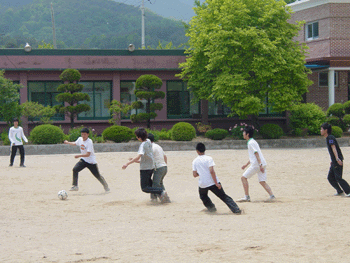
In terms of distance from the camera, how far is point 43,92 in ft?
98.8

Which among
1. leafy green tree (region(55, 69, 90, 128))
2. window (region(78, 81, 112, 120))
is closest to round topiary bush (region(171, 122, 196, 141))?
leafy green tree (region(55, 69, 90, 128))

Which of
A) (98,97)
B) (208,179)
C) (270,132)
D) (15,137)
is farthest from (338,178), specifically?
(98,97)

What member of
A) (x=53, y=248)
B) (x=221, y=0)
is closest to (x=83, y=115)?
(x=221, y=0)

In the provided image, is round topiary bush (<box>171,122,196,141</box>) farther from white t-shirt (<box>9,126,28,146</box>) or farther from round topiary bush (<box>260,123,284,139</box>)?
white t-shirt (<box>9,126,28,146</box>)

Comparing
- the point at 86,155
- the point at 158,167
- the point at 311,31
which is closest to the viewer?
the point at 158,167

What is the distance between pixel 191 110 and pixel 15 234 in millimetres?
24676

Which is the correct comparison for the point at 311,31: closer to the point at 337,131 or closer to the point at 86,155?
the point at 337,131

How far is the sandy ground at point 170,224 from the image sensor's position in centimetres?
606

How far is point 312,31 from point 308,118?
388 inches

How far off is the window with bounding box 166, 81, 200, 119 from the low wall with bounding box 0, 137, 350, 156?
6.37 meters

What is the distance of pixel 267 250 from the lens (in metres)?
6.12

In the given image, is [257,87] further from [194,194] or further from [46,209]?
[46,209]

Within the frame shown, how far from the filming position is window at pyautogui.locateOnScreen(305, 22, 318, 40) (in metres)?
34.9

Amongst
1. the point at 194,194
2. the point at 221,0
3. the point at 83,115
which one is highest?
the point at 221,0
